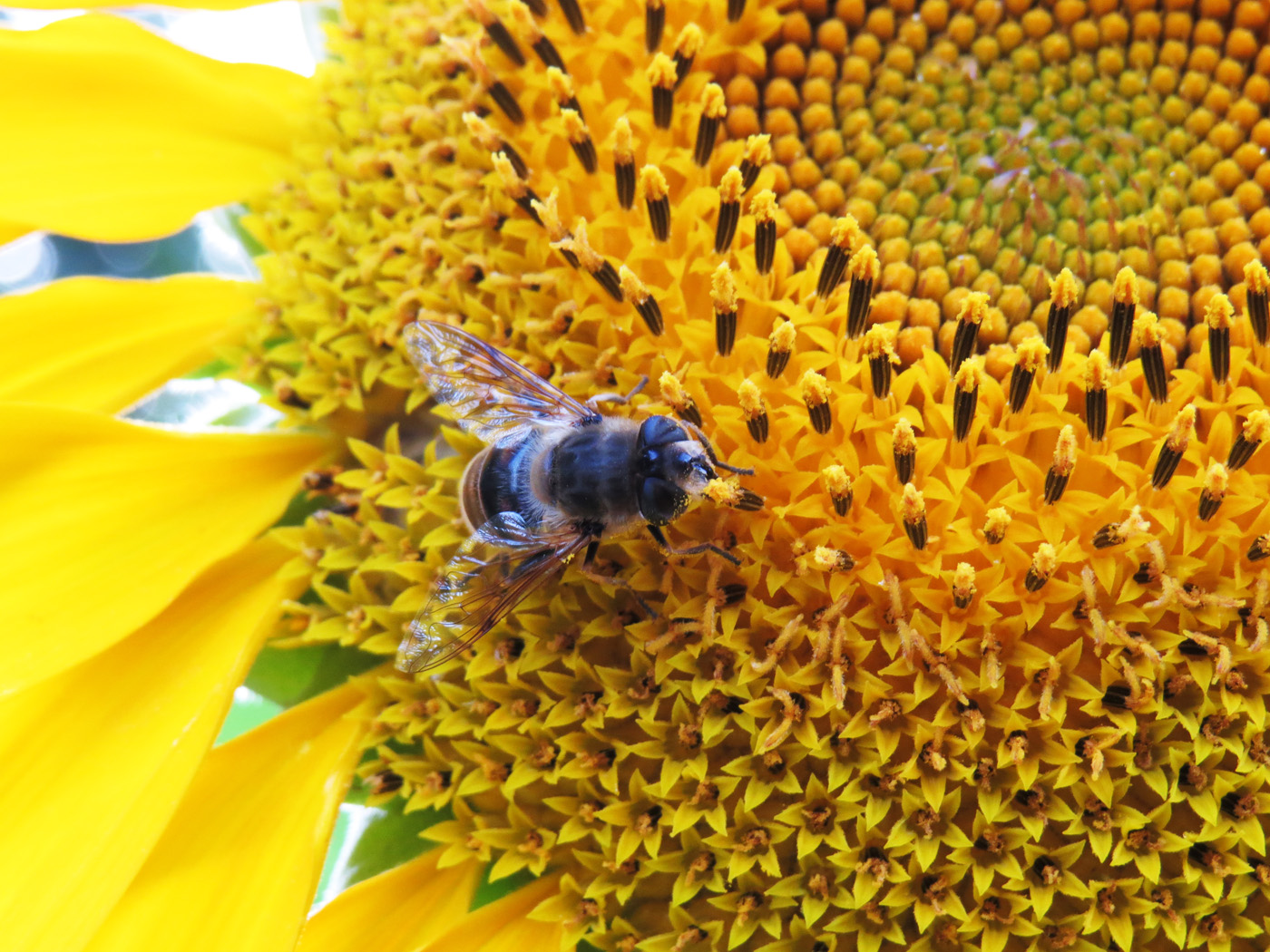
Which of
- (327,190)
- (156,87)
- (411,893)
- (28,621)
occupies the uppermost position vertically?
(156,87)

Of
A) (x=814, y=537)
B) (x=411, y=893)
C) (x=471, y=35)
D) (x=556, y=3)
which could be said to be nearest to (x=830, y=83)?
(x=556, y=3)

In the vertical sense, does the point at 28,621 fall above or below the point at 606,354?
below

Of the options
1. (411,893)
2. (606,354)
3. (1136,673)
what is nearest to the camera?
(1136,673)

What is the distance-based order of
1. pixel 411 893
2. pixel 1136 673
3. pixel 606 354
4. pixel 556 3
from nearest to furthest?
pixel 1136 673, pixel 606 354, pixel 411 893, pixel 556 3

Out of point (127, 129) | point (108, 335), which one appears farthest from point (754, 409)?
point (127, 129)

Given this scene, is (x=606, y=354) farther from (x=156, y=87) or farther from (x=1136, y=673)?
(x=156, y=87)

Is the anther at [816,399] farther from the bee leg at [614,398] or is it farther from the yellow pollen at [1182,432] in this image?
the yellow pollen at [1182,432]

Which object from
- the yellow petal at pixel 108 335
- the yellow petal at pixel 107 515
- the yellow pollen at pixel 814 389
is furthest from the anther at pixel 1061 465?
the yellow petal at pixel 108 335

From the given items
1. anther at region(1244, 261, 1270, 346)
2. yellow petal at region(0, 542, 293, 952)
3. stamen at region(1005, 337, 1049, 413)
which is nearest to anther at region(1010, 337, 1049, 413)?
stamen at region(1005, 337, 1049, 413)
